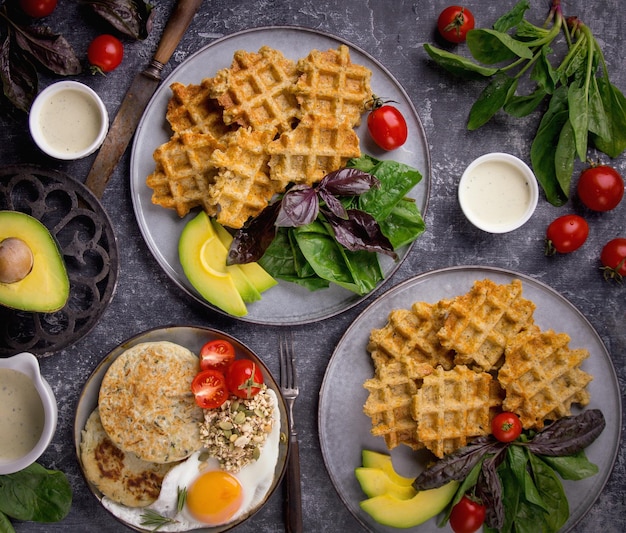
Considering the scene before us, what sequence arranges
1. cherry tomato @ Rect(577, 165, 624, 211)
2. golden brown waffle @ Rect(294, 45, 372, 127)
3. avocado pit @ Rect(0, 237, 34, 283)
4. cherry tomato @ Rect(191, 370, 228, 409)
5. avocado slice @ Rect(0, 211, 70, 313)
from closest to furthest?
avocado pit @ Rect(0, 237, 34, 283) < avocado slice @ Rect(0, 211, 70, 313) < cherry tomato @ Rect(191, 370, 228, 409) < golden brown waffle @ Rect(294, 45, 372, 127) < cherry tomato @ Rect(577, 165, 624, 211)

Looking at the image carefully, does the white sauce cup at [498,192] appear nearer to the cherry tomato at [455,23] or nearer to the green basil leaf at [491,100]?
the green basil leaf at [491,100]

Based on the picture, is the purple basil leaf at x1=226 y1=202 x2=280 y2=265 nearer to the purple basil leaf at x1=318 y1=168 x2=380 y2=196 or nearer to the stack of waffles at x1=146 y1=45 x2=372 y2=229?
the stack of waffles at x1=146 y1=45 x2=372 y2=229

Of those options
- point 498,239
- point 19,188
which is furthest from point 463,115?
point 19,188

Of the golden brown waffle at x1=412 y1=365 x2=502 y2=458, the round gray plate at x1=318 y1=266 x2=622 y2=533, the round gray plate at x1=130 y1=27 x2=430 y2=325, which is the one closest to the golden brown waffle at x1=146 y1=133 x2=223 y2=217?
the round gray plate at x1=130 y1=27 x2=430 y2=325

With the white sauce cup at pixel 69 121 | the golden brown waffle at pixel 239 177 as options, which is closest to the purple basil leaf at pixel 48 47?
the white sauce cup at pixel 69 121

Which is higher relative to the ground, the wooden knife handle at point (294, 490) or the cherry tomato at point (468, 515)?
the wooden knife handle at point (294, 490)

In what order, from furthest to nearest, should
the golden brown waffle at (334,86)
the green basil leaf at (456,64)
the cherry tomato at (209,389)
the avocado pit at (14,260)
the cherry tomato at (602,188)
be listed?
the cherry tomato at (602,188), the green basil leaf at (456,64), the golden brown waffle at (334,86), the cherry tomato at (209,389), the avocado pit at (14,260)

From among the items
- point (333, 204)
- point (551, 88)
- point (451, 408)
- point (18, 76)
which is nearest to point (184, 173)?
point (333, 204)
